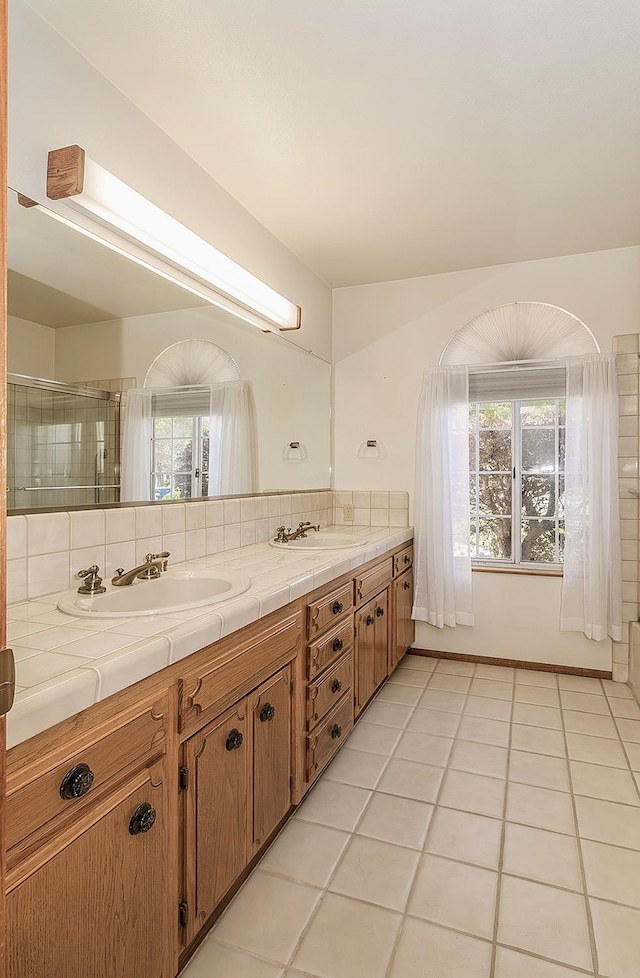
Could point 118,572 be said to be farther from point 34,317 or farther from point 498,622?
point 498,622

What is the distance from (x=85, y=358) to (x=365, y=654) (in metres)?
1.77

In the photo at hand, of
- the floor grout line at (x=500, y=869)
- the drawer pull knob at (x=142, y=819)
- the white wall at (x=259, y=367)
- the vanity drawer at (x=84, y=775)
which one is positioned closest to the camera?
the vanity drawer at (x=84, y=775)

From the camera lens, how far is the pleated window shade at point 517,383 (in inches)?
133

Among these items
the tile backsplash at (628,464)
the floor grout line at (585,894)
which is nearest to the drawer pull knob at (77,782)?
the floor grout line at (585,894)

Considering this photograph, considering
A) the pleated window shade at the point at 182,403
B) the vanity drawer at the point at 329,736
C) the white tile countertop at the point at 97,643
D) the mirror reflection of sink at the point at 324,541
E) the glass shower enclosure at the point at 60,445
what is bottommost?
the vanity drawer at the point at 329,736

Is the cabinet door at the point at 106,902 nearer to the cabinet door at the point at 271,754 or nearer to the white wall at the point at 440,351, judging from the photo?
the cabinet door at the point at 271,754

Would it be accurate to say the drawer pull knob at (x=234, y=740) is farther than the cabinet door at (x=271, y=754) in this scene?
No

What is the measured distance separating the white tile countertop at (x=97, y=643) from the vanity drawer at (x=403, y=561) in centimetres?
127

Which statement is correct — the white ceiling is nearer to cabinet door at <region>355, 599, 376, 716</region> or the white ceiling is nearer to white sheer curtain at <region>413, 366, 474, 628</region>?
white sheer curtain at <region>413, 366, 474, 628</region>

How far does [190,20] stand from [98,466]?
1319mm

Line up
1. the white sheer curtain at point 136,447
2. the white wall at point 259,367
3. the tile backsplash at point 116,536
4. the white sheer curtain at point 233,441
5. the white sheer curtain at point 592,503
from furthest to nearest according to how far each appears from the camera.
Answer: the white sheer curtain at point 592,503, the white sheer curtain at point 233,441, the white sheer curtain at point 136,447, the white wall at point 259,367, the tile backsplash at point 116,536

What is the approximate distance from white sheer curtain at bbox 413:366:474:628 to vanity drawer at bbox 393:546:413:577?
0.27 ft

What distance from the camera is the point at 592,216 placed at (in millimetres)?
2742

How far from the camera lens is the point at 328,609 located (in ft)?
6.97
